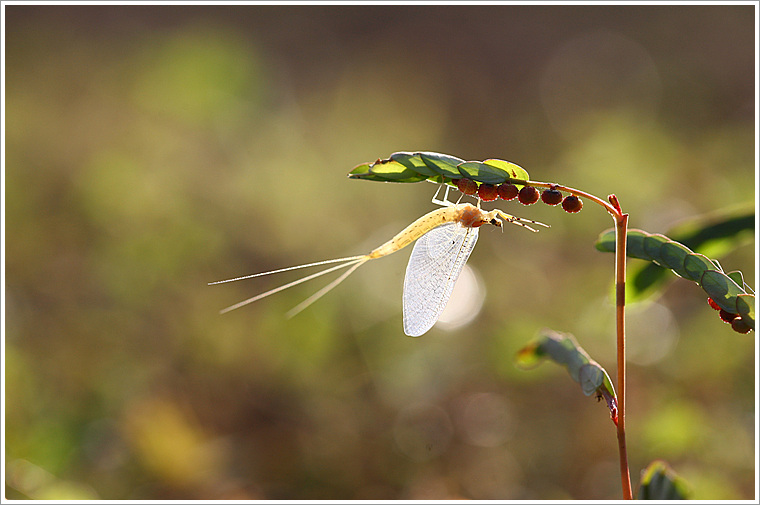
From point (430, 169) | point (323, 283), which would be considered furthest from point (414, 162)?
point (323, 283)

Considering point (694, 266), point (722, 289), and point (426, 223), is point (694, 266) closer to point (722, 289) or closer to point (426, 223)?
point (722, 289)

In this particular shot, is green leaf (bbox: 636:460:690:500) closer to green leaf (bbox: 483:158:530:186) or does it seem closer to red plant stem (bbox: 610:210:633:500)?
red plant stem (bbox: 610:210:633:500)

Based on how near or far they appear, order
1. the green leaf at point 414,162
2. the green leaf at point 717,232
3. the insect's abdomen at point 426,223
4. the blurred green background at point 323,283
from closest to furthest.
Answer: the green leaf at point 414,162 < the insect's abdomen at point 426,223 < the green leaf at point 717,232 < the blurred green background at point 323,283

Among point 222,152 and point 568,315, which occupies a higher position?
point 222,152

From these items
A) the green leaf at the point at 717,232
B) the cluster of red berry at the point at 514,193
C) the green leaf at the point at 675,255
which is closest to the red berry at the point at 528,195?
the cluster of red berry at the point at 514,193

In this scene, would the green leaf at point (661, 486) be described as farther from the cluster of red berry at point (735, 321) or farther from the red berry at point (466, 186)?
the red berry at point (466, 186)

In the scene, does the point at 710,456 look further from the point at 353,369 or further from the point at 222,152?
the point at 222,152

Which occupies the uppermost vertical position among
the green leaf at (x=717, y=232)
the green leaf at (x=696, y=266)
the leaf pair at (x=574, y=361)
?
the green leaf at (x=717, y=232)

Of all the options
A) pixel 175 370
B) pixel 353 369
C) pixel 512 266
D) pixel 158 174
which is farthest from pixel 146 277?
pixel 512 266
